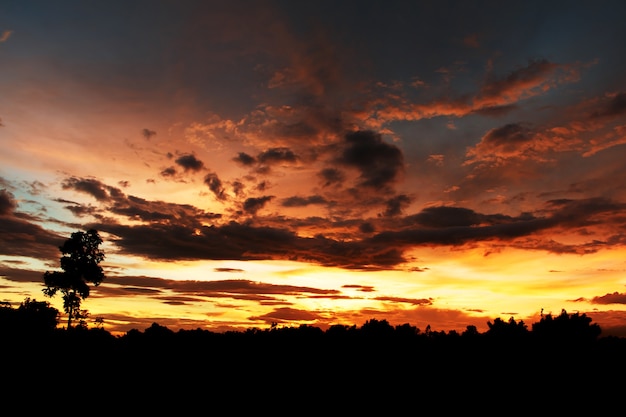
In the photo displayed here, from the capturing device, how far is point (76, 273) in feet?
170

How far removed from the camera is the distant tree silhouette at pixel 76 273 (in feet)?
168

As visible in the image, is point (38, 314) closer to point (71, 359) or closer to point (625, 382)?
point (71, 359)

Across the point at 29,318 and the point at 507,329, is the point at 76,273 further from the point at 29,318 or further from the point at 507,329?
the point at 507,329

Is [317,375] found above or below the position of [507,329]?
below

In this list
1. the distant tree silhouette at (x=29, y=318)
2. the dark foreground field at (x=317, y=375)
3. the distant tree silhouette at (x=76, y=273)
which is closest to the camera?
the dark foreground field at (x=317, y=375)

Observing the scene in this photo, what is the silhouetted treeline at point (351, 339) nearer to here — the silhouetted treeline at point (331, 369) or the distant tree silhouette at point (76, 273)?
the silhouetted treeline at point (331, 369)

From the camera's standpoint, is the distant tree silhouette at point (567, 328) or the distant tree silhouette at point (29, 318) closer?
the distant tree silhouette at point (567, 328)

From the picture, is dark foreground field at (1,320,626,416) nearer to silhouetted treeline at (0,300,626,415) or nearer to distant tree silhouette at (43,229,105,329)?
silhouetted treeline at (0,300,626,415)

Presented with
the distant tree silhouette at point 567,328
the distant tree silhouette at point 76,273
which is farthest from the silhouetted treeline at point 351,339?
the distant tree silhouette at point 76,273

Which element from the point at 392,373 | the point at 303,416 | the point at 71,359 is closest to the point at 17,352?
the point at 71,359

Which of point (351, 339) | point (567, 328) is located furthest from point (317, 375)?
point (567, 328)

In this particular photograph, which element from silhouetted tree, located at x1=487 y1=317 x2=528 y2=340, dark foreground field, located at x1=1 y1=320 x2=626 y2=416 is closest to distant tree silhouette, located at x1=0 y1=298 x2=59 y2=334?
dark foreground field, located at x1=1 y1=320 x2=626 y2=416

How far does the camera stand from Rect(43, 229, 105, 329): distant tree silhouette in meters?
51.1

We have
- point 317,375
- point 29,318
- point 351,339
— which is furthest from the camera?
point 29,318
